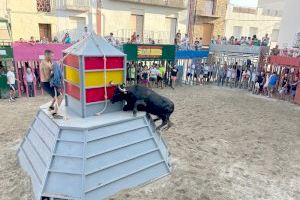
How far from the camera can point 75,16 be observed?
2159 centimetres

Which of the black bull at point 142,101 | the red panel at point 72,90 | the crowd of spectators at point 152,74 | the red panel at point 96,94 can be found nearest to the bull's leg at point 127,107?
the black bull at point 142,101

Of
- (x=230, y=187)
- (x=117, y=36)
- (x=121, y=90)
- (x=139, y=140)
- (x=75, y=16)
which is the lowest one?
(x=230, y=187)

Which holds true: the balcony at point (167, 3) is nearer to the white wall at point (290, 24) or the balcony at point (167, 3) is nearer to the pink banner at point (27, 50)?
the white wall at point (290, 24)

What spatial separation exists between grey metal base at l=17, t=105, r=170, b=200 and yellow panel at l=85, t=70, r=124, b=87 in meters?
0.83

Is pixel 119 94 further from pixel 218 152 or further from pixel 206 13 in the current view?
pixel 206 13

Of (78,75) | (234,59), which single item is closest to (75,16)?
(234,59)

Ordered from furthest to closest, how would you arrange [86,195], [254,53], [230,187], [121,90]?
[254,53] < [121,90] < [230,187] < [86,195]

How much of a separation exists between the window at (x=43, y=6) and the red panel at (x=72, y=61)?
57.5 feet

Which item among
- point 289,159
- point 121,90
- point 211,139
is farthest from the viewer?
point 211,139

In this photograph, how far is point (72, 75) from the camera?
6375mm

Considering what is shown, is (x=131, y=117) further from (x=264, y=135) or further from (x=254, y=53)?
(x=254, y=53)

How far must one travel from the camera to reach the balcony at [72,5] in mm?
20789

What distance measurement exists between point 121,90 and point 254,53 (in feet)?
46.4

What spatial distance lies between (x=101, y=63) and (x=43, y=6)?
18.7 metres
